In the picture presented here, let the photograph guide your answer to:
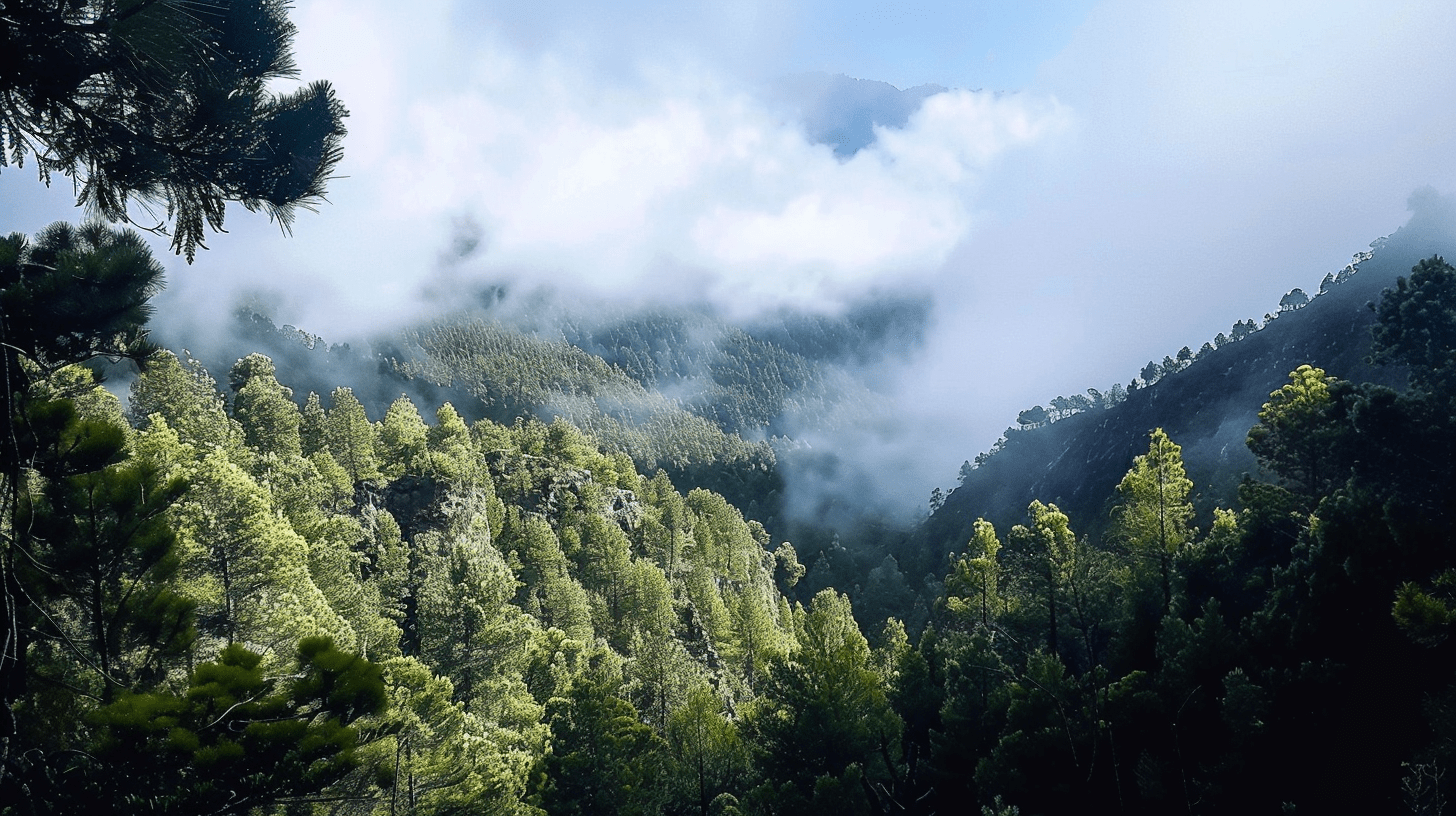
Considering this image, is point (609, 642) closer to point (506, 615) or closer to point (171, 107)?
point (506, 615)

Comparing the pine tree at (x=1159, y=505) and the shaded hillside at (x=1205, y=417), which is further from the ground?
the shaded hillside at (x=1205, y=417)

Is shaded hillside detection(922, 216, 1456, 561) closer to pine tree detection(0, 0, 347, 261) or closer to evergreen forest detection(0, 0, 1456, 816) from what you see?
evergreen forest detection(0, 0, 1456, 816)

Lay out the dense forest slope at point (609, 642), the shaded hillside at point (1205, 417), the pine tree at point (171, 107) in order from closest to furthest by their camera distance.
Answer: the pine tree at point (171, 107) < the dense forest slope at point (609, 642) < the shaded hillside at point (1205, 417)

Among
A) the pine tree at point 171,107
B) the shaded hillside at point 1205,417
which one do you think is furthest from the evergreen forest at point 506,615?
the shaded hillside at point 1205,417

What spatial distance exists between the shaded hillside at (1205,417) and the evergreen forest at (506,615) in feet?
134

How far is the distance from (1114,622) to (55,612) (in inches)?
1153

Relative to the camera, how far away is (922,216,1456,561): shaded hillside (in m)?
80.2

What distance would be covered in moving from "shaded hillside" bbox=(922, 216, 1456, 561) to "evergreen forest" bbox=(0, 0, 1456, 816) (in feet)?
134

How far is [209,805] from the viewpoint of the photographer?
7250 millimetres

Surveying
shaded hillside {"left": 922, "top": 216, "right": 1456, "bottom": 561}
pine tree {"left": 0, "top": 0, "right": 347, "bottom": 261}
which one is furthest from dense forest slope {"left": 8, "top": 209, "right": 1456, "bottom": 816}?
shaded hillside {"left": 922, "top": 216, "right": 1456, "bottom": 561}

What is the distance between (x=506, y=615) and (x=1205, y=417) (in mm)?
92582

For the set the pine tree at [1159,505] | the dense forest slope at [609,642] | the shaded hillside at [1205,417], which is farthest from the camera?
the shaded hillside at [1205,417]

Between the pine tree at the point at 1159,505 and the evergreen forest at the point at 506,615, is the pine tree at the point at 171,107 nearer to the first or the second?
the evergreen forest at the point at 506,615

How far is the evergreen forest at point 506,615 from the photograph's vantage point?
6.38m
